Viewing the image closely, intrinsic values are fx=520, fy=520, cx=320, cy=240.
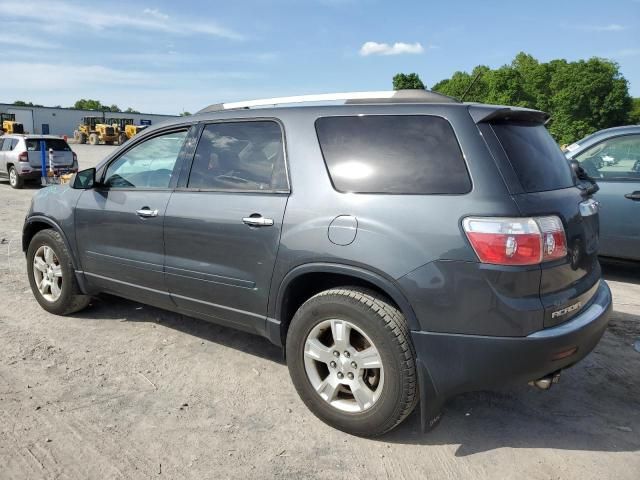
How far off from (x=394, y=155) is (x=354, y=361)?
112 cm

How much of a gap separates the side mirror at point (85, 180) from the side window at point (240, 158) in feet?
3.69

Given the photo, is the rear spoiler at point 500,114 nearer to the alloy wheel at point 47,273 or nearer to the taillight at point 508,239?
the taillight at point 508,239

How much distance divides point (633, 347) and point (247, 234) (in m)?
3.21

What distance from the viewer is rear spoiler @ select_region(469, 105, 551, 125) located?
8.64 ft

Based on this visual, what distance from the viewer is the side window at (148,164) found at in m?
3.84

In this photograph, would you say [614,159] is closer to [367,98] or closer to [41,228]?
[367,98]

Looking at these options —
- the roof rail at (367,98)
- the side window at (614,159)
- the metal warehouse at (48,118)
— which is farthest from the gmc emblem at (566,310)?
the metal warehouse at (48,118)

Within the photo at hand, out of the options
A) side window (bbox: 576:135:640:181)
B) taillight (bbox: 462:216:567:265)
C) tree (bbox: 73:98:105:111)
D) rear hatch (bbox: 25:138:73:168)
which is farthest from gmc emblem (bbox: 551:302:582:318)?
tree (bbox: 73:98:105:111)

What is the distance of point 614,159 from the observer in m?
5.95

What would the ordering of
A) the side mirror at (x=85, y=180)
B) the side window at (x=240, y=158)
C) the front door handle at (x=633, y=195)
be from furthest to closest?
the front door handle at (x=633, y=195), the side mirror at (x=85, y=180), the side window at (x=240, y=158)

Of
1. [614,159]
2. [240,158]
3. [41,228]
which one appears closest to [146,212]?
[240,158]

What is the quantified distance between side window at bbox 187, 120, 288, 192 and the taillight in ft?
3.92

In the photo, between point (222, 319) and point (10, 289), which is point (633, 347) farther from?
point (10, 289)

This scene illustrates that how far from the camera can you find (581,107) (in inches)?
2475
